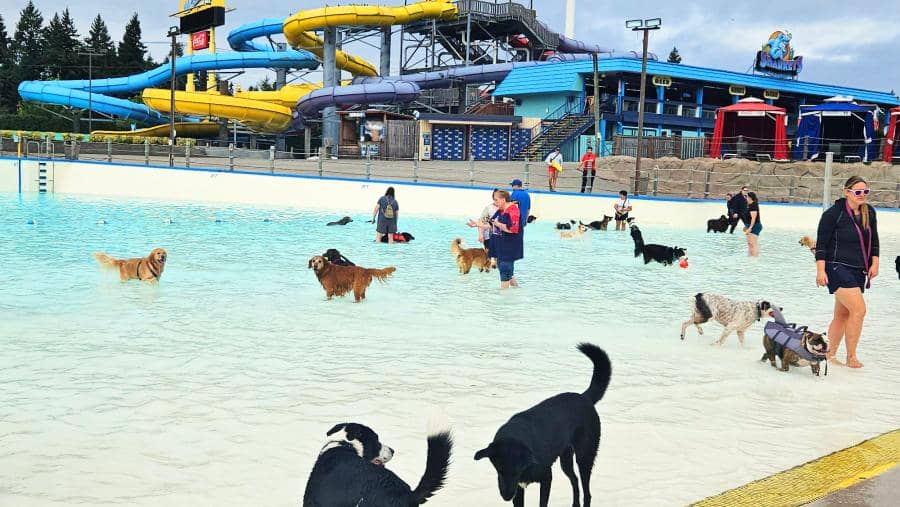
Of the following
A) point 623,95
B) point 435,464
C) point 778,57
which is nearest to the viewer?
point 435,464

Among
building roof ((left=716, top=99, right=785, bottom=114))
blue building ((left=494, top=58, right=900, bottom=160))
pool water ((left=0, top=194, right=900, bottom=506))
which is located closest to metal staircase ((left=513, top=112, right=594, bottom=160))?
blue building ((left=494, top=58, right=900, bottom=160))

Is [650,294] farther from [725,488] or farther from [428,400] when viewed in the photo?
[725,488]

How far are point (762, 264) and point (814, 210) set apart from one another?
11.4 meters

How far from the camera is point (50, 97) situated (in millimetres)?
54125

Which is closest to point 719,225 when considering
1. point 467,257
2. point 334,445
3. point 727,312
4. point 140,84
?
point 467,257

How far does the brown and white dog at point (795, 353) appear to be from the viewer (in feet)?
21.1

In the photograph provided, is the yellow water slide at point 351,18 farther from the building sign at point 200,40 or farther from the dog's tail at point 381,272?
the dog's tail at point 381,272

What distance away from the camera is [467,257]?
1248 centimetres

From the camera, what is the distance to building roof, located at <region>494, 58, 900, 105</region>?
1640 inches

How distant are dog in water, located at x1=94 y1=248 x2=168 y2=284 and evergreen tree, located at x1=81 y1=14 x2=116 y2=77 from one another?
75036 millimetres

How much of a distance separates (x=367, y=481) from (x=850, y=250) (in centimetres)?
549

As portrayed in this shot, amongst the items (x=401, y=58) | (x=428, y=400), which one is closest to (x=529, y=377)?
(x=428, y=400)

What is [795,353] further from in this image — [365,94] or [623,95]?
[623,95]

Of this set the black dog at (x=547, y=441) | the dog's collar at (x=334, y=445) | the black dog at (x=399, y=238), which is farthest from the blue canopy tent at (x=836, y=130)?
the dog's collar at (x=334, y=445)
